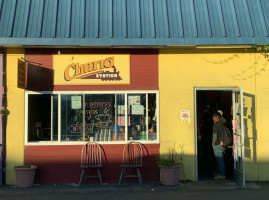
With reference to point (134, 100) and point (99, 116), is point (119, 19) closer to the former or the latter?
point (134, 100)

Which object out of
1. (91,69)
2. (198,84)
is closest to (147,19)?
(91,69)

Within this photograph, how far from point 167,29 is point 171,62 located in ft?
3.17

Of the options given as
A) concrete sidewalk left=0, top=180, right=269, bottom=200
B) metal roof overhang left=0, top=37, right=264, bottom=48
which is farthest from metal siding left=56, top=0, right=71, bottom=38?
concrete sidewalk left=0, top=180, right=269, bottom=200

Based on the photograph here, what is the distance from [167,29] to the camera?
8.83 meters

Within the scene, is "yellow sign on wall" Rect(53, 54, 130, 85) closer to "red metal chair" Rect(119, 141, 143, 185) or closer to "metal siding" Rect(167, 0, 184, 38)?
"metal siding" Rect(167, 0, 184, 38)

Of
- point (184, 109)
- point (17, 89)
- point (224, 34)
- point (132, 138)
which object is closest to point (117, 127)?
point (132, 138)

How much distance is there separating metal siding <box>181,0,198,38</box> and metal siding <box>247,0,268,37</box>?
1.52 metres

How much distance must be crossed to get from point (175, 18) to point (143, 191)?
14.4ft

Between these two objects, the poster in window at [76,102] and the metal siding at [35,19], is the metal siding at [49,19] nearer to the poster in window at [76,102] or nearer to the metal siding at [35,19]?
the metal siding at [35,19]

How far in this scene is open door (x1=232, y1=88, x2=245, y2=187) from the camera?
28.2 ft

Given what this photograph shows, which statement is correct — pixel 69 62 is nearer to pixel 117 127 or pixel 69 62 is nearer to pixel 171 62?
pixel 117 127

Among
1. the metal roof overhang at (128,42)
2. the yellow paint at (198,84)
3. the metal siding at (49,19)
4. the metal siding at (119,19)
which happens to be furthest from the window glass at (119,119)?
the metal siding at (49,19)

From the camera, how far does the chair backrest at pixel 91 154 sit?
9.15 meters

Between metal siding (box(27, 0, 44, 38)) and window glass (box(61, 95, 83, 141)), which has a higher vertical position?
metal siding (box(27, 0, 44, 38))
